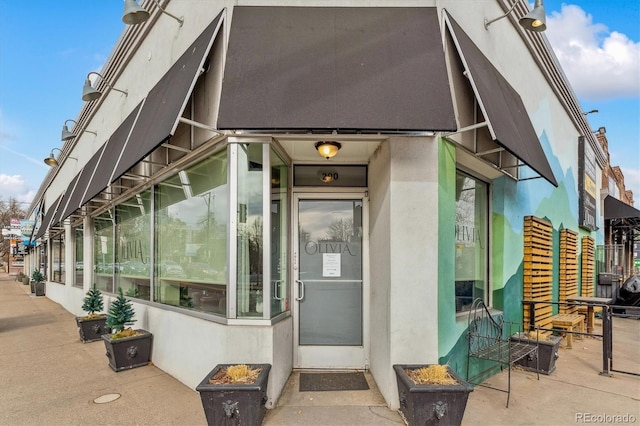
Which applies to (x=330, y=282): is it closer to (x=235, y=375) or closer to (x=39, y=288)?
(x=235, y=375)

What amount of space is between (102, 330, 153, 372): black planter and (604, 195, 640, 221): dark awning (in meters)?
17.6

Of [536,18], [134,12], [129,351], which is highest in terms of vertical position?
[134,12]

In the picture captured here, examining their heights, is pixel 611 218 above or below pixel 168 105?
below

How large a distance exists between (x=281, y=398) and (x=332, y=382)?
751mm

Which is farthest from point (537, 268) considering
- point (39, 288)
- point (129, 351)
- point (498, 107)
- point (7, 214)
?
point (7, 214)

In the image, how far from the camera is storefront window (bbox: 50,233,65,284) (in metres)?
15.0

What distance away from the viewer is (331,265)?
5.28 m

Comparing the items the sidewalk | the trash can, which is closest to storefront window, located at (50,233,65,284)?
the sidewalk

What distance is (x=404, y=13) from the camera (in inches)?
157

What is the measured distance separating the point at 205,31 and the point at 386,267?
3587mm

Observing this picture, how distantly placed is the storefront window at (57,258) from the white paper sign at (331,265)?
13.9m

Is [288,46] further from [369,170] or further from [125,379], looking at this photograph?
[125,379]

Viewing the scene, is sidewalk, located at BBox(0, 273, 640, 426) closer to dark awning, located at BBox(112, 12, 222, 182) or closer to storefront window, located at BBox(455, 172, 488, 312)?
storefront window, located at BBox(455, 172, 488, 312)

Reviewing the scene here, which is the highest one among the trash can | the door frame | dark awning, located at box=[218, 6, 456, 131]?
dark awning, located at box=[218, 6, 456, 131]
